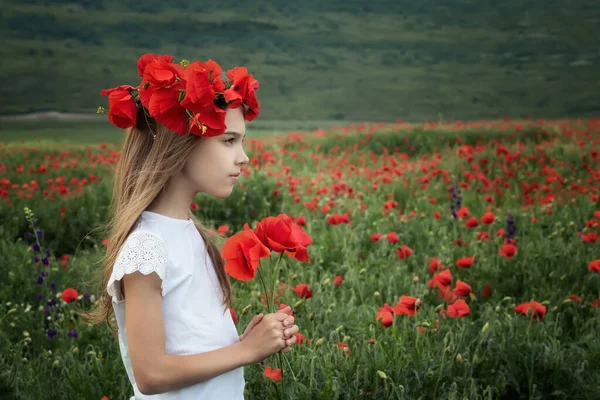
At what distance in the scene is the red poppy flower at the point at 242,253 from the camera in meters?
1.54

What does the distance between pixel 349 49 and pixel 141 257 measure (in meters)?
20.4

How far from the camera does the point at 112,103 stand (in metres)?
1.75

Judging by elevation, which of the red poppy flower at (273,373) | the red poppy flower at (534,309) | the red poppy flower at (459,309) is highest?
the red poppy flower at (273,373)

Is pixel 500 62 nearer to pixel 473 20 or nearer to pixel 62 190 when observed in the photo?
pixel 473 20

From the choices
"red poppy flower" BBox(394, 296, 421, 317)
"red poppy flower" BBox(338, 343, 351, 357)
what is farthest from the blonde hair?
"red poppy flower" BBox(394, 296, 421, 317)

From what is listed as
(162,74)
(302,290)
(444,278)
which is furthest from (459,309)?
(162,74)

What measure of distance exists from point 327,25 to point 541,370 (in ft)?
66.6

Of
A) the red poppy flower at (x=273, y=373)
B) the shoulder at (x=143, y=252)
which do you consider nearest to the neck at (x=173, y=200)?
the shoulder at (x=143, y=252)

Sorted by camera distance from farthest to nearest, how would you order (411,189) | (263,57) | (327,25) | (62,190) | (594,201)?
(327,25), (263,57), (411,189), (594,201), (62,190)

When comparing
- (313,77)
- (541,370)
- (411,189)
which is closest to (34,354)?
(541,370)

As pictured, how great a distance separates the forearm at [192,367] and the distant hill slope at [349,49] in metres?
12.0

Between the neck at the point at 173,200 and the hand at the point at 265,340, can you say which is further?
the neck at the point at 173,200

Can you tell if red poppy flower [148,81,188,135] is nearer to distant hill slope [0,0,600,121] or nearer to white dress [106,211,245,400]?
white dress [106,211,245,400]

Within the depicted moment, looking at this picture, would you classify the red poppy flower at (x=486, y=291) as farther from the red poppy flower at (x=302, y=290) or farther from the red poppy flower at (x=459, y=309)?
the red poppy flower at (x=302, y=290)
